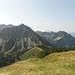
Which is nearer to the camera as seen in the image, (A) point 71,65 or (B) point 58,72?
(B) point 58,72

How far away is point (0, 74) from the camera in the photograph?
108 ft

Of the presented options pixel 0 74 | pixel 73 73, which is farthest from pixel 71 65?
pixel 0 74

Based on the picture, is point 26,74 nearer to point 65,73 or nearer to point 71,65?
point 65,73

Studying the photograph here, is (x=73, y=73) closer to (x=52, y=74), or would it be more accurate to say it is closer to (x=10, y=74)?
(x=52, y=74)

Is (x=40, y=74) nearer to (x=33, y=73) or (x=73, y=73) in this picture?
(x=33, y=73)

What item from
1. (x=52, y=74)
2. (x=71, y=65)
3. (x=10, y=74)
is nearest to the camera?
(x=52, y=74)

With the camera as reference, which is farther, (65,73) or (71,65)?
(71,65)

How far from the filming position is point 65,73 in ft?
99.1

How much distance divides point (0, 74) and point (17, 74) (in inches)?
158

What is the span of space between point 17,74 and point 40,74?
4174 mm

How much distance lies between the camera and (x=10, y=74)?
3173 cm

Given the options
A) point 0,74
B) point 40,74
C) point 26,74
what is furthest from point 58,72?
point 0,74

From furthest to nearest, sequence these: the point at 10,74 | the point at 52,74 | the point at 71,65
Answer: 1. the point at 71,65
2. the point at 10,74
3. the point at 52,74

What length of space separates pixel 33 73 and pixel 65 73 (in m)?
5.64
